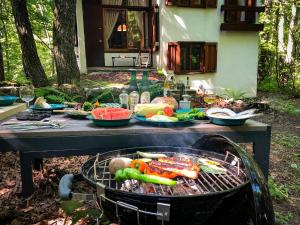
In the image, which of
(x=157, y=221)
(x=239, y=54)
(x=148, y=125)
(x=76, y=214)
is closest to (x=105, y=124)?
(x=148, y=125)

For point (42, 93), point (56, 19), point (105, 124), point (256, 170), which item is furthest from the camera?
point (56, 19)

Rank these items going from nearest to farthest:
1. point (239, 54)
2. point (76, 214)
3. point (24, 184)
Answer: point (76, 214), point (24, 184), point (239, 54)

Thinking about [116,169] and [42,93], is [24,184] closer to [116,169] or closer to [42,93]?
[116,169]

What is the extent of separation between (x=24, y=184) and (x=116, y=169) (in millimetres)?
1232

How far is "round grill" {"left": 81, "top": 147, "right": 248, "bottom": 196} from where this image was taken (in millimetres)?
1392

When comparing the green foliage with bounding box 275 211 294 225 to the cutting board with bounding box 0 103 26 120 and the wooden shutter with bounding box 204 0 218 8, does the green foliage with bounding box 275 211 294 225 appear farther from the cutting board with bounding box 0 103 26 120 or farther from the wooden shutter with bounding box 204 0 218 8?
the wooden shutter with bounding box 204 0 218 8

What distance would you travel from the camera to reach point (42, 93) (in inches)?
172

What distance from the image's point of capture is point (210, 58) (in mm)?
10977

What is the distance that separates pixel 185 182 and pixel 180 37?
9.62 m

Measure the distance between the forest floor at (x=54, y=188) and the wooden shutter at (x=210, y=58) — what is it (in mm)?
5444

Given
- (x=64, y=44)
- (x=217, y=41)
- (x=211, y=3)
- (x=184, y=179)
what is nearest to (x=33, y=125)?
(x=184, y=179)

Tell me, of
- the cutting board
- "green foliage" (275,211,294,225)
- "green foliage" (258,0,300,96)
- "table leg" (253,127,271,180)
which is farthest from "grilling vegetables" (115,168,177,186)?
"green foliage" (258,0,300,96)

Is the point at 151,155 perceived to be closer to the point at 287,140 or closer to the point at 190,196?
the point at 190,196

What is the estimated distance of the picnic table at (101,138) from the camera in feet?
6.83
